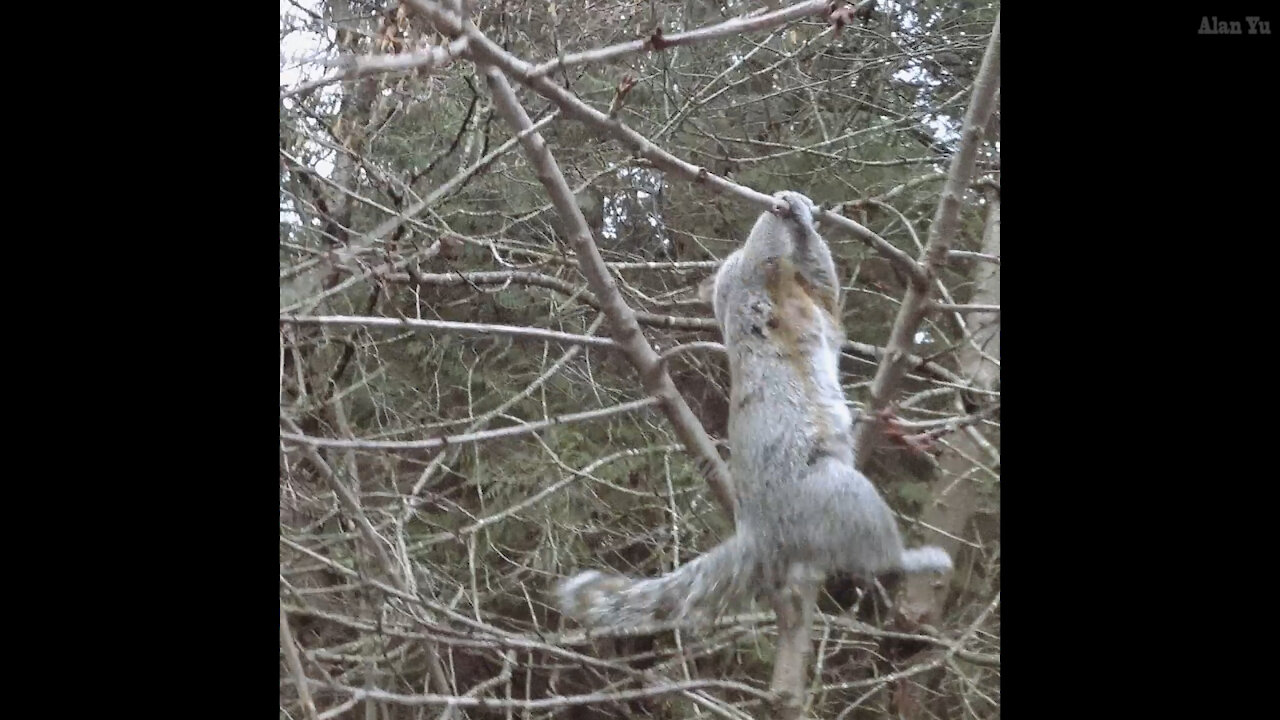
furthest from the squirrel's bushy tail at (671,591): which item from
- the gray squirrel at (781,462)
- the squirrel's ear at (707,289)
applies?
the squirrel's ear at (707,289)

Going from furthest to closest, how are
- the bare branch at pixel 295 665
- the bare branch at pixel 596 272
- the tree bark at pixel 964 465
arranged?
the bare branch at pixel 295 665 → the bare branch at pixel 596 272 → the tree bark at pixel 964 465

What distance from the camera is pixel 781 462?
1380 millimetres

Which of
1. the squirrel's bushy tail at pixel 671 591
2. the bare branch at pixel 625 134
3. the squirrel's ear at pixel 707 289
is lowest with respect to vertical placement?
the squirrel's bushy tail at pixel 671 591

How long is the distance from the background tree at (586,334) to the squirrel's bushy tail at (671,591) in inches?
0.9

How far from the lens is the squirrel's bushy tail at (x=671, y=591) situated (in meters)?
1.41

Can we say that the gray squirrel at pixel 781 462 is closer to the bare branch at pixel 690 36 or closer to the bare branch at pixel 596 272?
the bare branch at pixel 596 272

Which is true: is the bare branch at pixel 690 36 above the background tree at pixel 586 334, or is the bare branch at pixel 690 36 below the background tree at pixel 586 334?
above

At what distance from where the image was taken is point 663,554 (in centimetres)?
146

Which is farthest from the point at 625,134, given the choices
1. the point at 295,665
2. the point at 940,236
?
the point at 295,665

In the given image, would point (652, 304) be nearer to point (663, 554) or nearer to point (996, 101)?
point (663, 554)

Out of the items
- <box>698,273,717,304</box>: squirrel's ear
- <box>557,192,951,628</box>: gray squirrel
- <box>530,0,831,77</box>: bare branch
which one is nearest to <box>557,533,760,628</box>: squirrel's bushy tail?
<box>557,192,951,628</box>: gray squirrel
